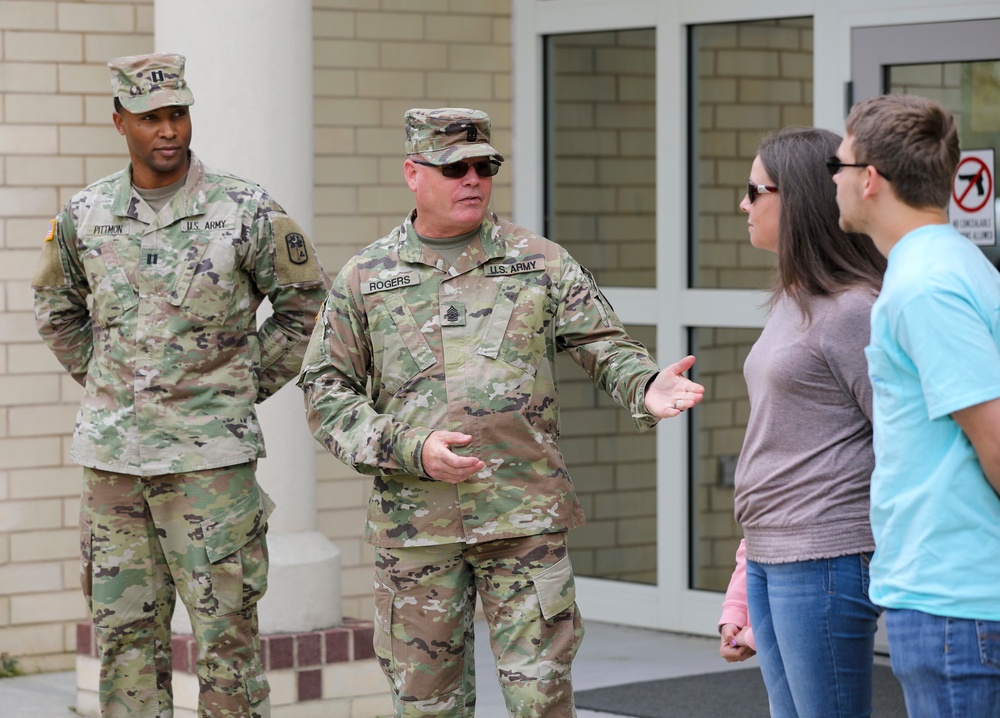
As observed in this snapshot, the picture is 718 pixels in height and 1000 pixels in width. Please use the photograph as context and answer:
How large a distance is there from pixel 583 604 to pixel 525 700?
367cm

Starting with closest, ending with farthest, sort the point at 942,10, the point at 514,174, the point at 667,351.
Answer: the point at 942,10 < the point at 667,351 < the point at 514,174

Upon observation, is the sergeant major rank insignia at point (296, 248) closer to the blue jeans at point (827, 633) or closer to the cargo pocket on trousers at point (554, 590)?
the cargo pocket on trousers at point (554, 590)

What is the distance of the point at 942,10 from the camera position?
577cm

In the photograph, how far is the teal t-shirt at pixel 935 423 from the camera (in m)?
2.29

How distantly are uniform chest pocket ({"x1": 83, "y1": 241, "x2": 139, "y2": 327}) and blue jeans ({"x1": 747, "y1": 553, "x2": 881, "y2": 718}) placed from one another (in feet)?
6.60

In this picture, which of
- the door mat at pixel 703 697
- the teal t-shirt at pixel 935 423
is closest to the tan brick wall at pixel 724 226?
the door mat at pixel 703 697

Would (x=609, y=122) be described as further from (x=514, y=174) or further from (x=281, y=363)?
(x=281, y=363)

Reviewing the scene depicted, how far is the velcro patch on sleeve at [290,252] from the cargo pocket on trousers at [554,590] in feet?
4.20

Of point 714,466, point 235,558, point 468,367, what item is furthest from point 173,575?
point 714,466

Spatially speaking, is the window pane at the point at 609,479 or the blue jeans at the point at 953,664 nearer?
the blue jeans at the point at 953,664

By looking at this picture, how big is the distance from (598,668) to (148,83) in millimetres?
3096

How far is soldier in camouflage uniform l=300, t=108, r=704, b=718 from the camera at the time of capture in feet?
11.3

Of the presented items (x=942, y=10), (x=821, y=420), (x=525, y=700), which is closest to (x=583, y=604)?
(x=942, y=10)

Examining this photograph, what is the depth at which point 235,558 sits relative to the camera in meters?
4.18
